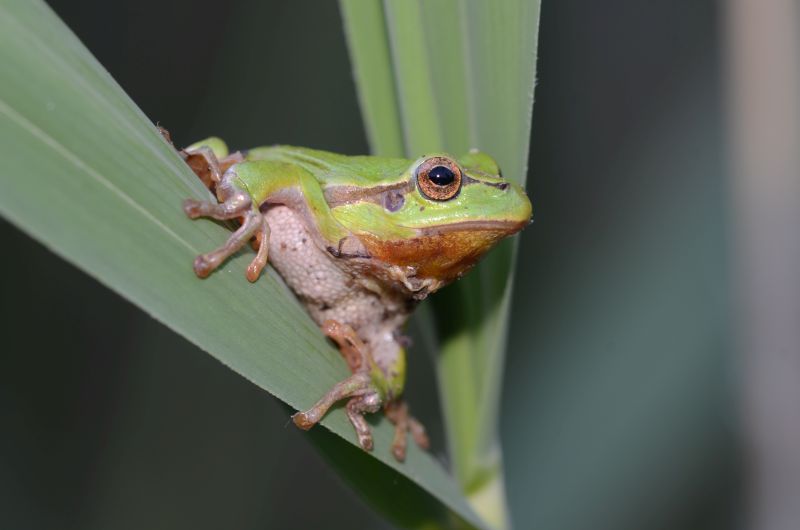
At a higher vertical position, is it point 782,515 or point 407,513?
point 407,513

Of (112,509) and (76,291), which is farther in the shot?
(76,291)

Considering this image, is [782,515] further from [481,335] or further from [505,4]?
[505,4]

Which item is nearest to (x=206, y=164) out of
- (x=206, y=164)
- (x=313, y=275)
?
(x=206, y=164)

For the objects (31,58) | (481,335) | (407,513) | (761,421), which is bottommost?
(761,421)

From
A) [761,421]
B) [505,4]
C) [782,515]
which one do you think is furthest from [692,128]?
[505,4]

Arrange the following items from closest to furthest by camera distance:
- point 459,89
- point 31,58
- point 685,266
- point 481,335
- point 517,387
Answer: point 31,58 → point 459,89 → point 481,335 → point 685,266 → point 517,387

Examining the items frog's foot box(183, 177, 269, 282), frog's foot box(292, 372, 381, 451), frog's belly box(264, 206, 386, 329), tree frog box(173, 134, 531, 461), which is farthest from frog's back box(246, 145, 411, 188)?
frog's foot box(292, 372, 381, 451)

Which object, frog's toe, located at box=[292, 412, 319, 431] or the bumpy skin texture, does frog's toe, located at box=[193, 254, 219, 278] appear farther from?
the bumpy skin texture
